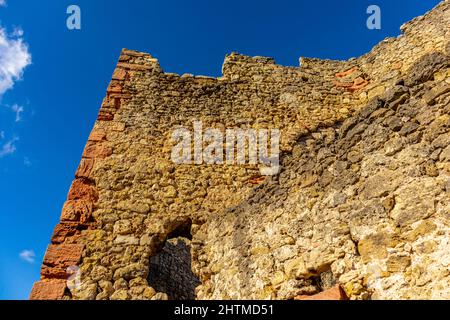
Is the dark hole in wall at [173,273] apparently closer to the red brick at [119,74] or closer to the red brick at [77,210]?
the red brick at [77,210]

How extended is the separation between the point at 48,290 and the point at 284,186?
3321 millimetres

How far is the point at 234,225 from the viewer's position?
17.7ft

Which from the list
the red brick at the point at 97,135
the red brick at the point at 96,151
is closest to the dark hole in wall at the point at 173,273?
the red brick at the point at 96,151

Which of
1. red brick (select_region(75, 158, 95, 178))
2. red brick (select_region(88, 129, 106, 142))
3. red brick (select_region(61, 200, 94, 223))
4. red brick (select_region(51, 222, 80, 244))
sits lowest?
red brick (select_region(51, 222, 80, 244))

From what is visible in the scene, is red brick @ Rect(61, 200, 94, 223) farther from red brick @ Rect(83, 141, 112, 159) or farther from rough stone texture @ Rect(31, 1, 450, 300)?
red brick @ Rect(83, 141, 112, 159)

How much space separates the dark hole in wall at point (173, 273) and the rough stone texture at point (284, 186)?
72.9 inches

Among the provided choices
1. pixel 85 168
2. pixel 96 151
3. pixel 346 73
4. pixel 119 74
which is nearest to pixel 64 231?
pixel 85 168

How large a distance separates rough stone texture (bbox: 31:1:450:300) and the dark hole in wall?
185 cm

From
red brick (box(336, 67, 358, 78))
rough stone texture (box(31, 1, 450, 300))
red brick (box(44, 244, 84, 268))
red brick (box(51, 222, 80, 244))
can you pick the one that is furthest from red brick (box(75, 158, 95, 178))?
red brick (box(336, 67, 358, 78))

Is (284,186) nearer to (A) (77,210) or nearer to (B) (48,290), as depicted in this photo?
(A) (77,210)

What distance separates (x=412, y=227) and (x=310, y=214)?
47.0 inches

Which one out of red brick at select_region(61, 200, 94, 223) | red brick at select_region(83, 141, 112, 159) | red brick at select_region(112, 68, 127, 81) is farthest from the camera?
red brick at select_region(112, 68, 127, 81)

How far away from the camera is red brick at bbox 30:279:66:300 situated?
5.13 meters

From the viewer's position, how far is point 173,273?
28.2ft
